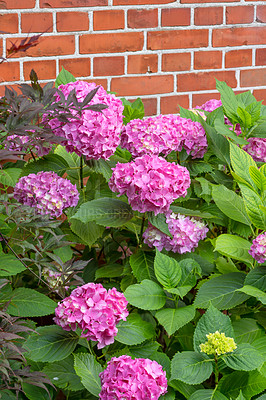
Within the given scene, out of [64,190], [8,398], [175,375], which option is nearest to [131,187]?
[64,190]

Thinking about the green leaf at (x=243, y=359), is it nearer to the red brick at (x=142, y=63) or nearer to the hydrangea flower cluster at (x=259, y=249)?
the hydrangea flower cluster at (x=259, y=249)

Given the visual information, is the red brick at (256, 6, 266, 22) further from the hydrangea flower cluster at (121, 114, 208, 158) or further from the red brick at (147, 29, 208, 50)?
the hydrangea flower cluster at (121, 114, 208, 158)

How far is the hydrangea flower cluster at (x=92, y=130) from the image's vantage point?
1316 millimetres

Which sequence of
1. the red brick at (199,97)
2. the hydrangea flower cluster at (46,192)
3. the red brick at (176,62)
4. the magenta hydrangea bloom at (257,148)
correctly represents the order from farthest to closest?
the red brick at (199,97) < the red brick at (176,62) < the magenta hydrangea bloom at (257,148) < the hydrangea flower cluster at (46,192)

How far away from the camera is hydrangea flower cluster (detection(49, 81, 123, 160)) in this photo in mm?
1316

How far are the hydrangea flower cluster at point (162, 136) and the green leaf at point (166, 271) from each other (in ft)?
0.96

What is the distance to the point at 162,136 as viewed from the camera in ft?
4.64

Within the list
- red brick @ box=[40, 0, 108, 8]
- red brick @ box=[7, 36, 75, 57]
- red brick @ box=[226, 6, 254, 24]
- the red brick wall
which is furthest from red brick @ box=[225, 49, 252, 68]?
red brick @ box=[7, 36, 75, 57]

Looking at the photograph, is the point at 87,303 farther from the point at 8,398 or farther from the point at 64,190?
the point at 64,190

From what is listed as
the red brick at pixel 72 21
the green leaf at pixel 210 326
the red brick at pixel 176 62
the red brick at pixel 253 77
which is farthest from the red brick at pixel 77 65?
the green leaf at pixel 210 326

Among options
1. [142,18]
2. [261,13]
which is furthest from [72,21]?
[261,13]

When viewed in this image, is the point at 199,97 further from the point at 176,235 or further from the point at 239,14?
the point at 176,235

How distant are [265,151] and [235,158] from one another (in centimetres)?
25

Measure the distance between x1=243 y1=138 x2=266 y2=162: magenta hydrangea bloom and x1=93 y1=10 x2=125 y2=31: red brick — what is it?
965 mm
